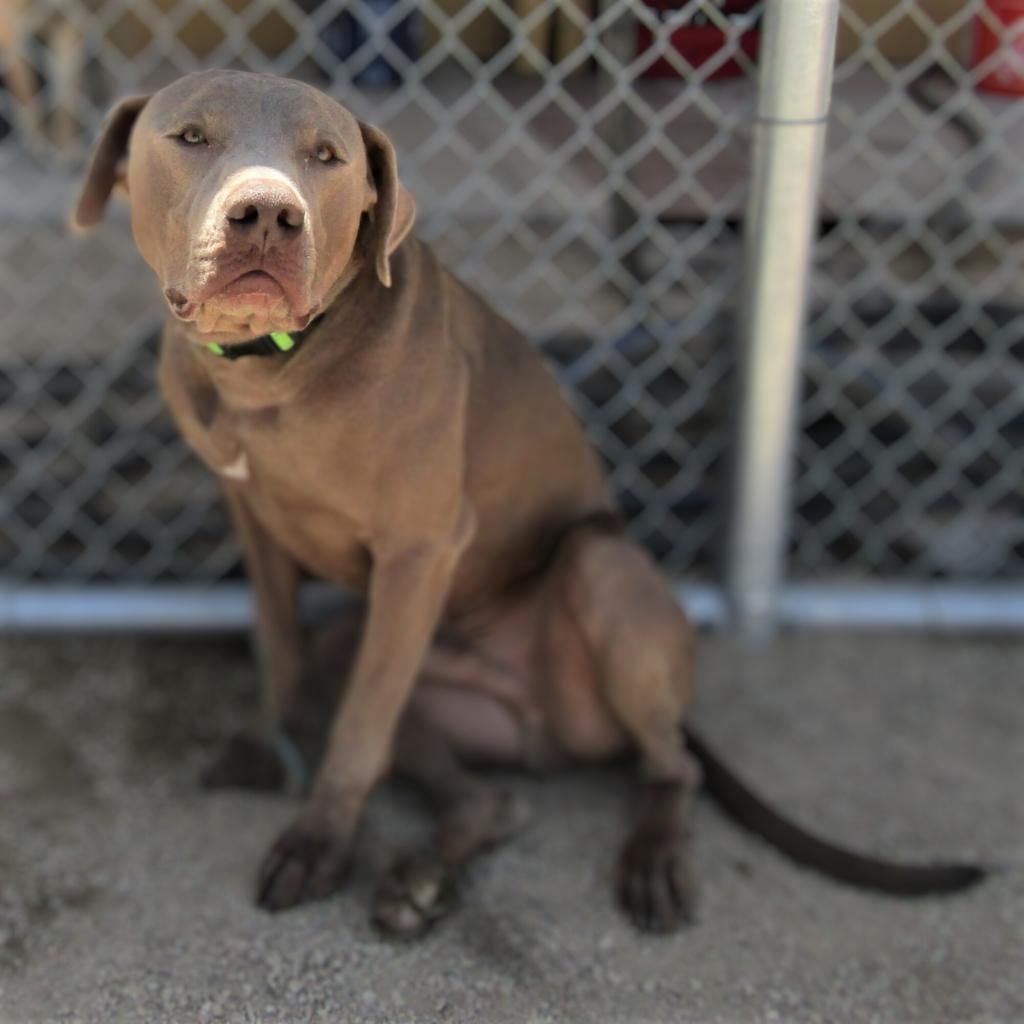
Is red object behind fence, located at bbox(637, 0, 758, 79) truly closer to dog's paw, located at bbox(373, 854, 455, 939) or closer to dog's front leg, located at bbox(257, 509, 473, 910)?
dog's front leg, located at bbox(257, 509, 473, 910)

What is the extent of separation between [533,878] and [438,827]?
19 centimetres

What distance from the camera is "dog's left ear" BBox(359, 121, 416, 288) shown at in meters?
1.91

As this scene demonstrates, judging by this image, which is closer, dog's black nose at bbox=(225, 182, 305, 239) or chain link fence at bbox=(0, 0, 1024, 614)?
dog's black nose at bbox=(225, 182, 305, 239)

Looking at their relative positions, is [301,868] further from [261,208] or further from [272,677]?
[261,208]

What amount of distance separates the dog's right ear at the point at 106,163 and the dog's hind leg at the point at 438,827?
105 centimetres

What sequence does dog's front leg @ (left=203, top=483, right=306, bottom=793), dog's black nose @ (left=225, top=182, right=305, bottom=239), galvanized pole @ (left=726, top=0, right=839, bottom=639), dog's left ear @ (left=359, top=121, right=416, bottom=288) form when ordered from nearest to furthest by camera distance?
1. dog's black nose @ (left=225, top=182, right=305, bottom=239)
2. dog's left ear @ (left=359, top=121, right=416, bottom=288)
3. galvanized pole @ (left=726, top=0, right=839, bottom=639)
4. dog's front leg @ (left=203, top=483, right=306, bottom=793)

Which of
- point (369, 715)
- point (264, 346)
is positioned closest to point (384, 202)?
point (264, 346)

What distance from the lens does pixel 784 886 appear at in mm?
2342

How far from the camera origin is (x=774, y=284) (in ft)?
8.45

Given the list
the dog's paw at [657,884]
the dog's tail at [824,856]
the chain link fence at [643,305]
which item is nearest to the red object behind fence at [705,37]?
the chain link fence at [643,305]

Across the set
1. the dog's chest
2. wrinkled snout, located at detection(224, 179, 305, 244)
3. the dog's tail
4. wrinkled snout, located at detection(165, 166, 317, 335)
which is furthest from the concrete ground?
wrinkled snout, located at detection(224, 179, 305, 244)

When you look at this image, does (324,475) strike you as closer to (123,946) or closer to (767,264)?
(123,946)

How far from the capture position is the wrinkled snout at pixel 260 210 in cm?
166

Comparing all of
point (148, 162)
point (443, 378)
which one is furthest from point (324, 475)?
point (148, 162)
